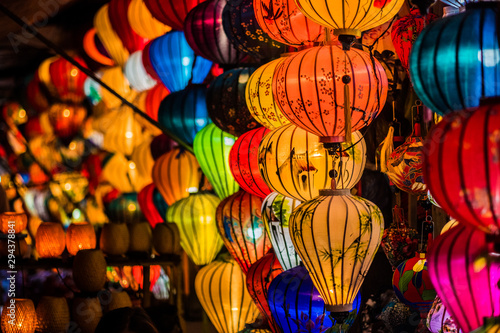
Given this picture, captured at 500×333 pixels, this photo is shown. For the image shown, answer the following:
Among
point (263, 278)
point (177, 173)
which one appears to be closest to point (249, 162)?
point (263, 278)

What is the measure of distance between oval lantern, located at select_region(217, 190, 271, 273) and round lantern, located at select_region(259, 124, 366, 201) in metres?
0.50

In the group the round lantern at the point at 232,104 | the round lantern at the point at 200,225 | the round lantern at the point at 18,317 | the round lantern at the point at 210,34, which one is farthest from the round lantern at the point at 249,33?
the round lantern at the point at 18,317

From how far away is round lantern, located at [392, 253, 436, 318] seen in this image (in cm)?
168

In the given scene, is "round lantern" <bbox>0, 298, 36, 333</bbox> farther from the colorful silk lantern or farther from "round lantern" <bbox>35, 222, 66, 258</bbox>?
the colorful silk lantern

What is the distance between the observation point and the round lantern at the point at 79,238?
2865 mm

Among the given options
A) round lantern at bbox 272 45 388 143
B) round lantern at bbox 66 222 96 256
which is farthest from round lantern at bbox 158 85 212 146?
round lantern at bbox 272 45 388 143

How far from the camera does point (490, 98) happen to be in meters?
0.99

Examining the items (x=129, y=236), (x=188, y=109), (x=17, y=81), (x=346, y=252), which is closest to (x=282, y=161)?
(x=346, y=252)

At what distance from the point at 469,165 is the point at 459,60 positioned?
0.65ft

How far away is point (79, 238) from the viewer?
2.87 metres

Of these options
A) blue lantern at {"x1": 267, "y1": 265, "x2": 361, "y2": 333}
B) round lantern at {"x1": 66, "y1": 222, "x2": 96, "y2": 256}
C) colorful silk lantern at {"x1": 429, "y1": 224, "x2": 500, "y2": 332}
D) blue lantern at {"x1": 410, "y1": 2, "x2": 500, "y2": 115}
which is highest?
blue lantern at {"x1": 410, "y1": 2, "x2": 500, "y2": 115}

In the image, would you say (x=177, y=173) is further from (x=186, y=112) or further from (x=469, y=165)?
(x=469, y=165)

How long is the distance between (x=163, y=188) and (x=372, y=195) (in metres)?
1.18

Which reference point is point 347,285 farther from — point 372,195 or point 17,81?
point 17,81
